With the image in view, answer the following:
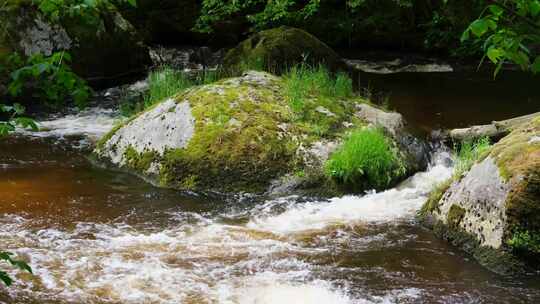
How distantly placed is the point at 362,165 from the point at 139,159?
9.91 feet

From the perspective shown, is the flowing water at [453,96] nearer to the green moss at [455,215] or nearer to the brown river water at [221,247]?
the brown river water at [221,247]

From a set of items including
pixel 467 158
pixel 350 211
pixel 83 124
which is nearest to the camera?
pixel 350 211

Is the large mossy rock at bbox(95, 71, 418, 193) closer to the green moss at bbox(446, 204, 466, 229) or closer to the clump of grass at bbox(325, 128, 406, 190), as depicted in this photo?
the clump of grass at bbox(325, 128, 406, 190)

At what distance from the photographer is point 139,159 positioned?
849 centimetres

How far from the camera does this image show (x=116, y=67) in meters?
14.7

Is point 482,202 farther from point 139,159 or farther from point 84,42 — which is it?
point 84,42

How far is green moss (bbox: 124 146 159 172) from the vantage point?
8.37 metres

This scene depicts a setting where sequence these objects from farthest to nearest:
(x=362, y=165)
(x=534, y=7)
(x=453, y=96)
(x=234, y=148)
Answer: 1. (x=453, y=96)
2. (x=234, y=148)
3. (x=362, y=165)
4. (x=534, y=7)

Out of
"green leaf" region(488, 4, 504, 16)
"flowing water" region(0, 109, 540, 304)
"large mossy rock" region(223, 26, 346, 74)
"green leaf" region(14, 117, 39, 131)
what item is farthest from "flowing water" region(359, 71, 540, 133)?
"green leaf" region(488, 4, 504, 16)

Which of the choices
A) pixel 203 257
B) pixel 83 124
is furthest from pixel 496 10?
pixel 83 124

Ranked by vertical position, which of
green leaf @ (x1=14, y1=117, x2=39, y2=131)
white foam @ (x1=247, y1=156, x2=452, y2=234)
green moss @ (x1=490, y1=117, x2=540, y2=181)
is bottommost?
white foam @ (x1=247, y1=156, x2=452, y2=234)

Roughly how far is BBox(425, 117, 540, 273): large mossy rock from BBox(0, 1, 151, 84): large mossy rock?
875 centimetres

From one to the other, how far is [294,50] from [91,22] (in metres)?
10.3

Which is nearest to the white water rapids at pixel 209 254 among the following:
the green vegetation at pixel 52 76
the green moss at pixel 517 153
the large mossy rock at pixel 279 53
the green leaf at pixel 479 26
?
the green moss at pixel 517 153
